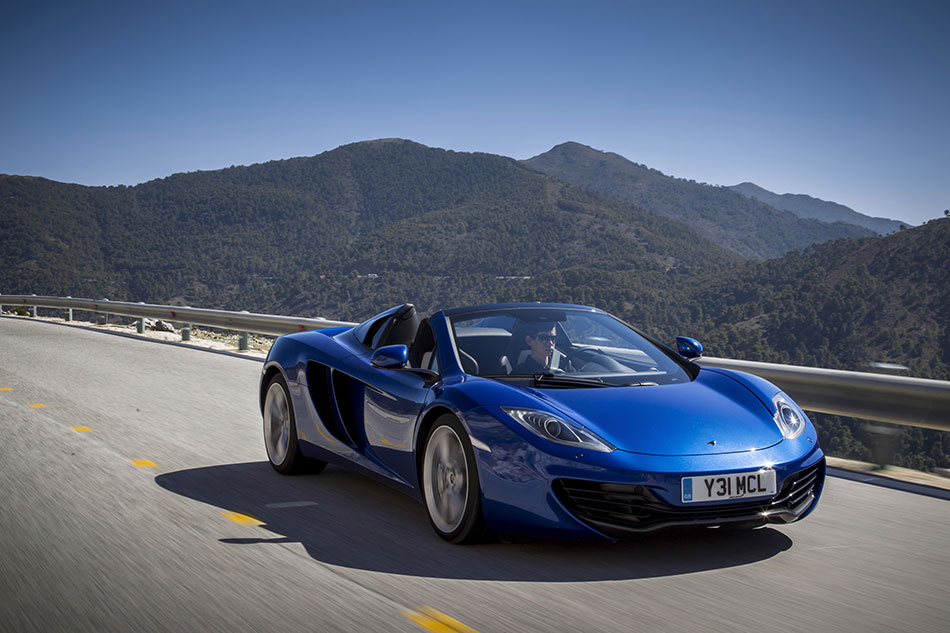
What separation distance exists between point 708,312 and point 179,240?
Answer: 9946 cm

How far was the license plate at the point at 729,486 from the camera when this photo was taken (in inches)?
147

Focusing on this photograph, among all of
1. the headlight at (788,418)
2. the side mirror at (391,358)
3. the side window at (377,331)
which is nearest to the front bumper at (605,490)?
the headlight at (788,418)

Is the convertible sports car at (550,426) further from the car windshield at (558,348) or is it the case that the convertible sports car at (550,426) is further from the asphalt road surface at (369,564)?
the asphalt road surface at (369,564)

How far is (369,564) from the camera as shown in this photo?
13.2 feet

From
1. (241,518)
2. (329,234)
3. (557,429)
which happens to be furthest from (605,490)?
(329,234)

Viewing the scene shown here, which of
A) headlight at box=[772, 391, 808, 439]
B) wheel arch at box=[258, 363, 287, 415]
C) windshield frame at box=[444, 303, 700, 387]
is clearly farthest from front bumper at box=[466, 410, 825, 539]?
wheel arch at box=[258, 363, 287, 415]

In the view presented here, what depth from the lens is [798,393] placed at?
24.2ft

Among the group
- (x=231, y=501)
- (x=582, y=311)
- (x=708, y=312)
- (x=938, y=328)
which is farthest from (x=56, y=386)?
(x=708, y=312)

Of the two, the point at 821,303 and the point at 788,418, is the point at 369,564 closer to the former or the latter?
the point at 788,418

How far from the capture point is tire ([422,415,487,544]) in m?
4.13

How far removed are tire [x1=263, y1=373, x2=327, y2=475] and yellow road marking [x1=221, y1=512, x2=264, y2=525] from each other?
980 mm

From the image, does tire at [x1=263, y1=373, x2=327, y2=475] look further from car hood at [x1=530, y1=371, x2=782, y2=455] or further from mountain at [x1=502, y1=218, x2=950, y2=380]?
mountain at [x1=502, y1=218, x2=950, y2=380]

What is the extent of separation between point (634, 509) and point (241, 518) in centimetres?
221

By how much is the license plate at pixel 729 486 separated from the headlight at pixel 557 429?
0.36 m
